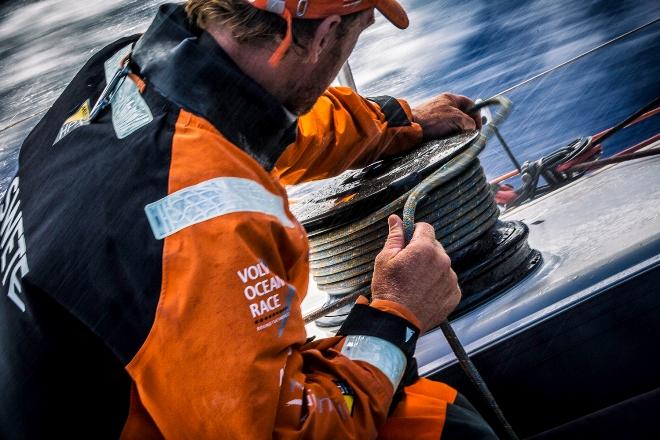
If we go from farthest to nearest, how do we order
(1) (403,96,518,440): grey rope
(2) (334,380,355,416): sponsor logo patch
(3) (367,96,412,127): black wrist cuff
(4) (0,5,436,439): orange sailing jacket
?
(3) (367,96,412,127): black wrist cuff < (1) (403,96,518,440): grey rope < (2) (334,380,355,416): sponsor logo patch < (4) (0,5,436,439): orange sailing jacket

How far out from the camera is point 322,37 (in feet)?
4.36

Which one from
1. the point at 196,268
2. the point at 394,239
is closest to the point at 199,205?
the point at 196,268

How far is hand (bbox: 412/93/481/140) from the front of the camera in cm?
201

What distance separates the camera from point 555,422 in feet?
6.21

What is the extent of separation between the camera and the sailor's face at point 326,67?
138cm

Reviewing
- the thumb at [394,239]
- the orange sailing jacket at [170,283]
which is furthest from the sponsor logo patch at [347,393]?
the thumb at [394,239]

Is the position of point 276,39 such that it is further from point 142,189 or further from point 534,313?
point 534,313

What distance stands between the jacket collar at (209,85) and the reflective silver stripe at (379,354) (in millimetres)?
352

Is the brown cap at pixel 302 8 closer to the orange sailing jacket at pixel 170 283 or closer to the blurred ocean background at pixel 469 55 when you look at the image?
the orange sailing jacket at pixel 170 283

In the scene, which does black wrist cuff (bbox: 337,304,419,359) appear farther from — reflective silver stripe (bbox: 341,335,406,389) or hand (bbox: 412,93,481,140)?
hand (bbox: 412,93,481,140)

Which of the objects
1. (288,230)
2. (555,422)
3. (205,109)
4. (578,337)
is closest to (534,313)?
(578,337)

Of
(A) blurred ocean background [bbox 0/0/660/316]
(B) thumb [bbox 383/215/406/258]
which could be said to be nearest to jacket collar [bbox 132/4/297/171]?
(B) thumb [bbox 383/215/406/258]

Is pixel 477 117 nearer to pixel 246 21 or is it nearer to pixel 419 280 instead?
pixel 419 280

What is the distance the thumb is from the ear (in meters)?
0.35
